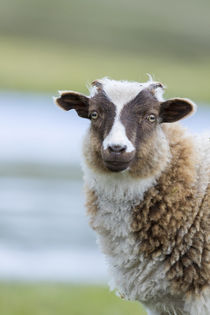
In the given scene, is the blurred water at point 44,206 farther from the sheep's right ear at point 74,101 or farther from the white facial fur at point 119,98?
the white facial fur at point 119,98

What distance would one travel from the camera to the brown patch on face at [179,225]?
676 centimetres

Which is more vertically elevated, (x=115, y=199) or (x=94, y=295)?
(x=115, y=199)

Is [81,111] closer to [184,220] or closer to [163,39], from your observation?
[184,220]

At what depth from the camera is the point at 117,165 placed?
6.83m

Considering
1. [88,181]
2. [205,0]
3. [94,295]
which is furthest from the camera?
[205,0]

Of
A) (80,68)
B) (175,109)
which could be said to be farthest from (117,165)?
(80,68)

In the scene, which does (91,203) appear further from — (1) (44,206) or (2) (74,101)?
(1) (44,206)

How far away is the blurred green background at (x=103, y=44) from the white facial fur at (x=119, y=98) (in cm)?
3102

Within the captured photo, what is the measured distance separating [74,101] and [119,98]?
52 centimetres

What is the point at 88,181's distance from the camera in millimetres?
7371

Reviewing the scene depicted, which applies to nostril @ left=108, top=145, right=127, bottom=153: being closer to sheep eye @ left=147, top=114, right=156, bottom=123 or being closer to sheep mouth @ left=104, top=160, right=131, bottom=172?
sheep mouth @ left=104, top=160, right=131, bottom=172

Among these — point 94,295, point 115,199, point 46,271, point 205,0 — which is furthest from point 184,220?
point 205,0

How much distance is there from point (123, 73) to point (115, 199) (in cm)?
3849

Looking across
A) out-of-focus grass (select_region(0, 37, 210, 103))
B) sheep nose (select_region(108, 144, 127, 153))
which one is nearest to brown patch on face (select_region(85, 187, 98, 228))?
sheep nose (select_region(108, 144, 127, 153))
